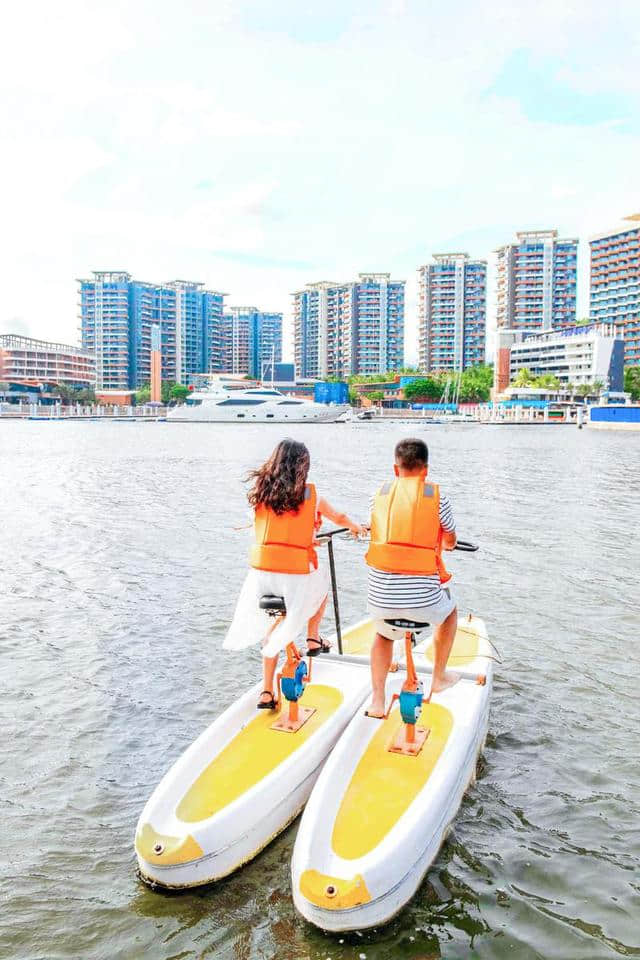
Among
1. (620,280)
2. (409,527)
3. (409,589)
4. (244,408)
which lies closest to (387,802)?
(409,589)

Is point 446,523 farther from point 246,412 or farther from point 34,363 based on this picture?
point 34,363

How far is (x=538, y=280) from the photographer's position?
19688 cm

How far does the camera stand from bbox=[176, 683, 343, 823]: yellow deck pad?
5.00 meters

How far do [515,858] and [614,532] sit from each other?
1659 centimetres

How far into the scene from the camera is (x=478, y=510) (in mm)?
25375

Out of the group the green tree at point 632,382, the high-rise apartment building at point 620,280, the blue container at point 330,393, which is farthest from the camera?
the high-rise apartment building at point 620,280

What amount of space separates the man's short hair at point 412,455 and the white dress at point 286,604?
119cm

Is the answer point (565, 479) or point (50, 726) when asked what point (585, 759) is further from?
point (565, 479)

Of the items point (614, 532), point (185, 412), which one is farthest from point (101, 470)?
point (185, 412)

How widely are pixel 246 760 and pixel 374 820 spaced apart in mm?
1116

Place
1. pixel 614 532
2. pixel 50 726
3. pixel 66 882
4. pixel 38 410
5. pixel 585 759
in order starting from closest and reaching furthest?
pixel 66 882 < pixel 585 759 < pixel 50 726 < pixel 614 532 < pixel 38 410

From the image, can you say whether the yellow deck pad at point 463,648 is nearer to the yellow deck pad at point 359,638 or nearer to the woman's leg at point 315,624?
the yellow deck pad at point 359,638

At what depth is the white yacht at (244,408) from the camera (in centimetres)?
13900

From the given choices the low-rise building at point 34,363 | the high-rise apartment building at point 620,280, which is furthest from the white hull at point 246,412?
the high-rise apartment building at point 620,280
